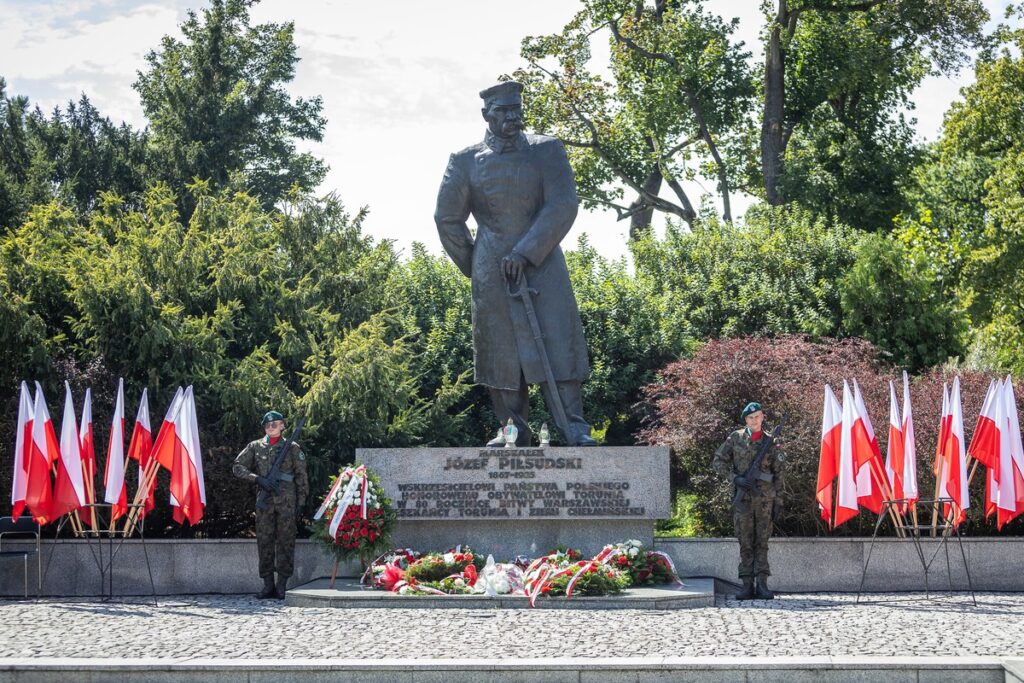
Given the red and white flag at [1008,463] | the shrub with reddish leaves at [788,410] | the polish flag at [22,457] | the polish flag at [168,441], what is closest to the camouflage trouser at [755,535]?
the red and white flag at [1008,463]

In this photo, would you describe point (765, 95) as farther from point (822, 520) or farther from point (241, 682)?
point (241, 682)

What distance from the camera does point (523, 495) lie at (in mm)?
12719

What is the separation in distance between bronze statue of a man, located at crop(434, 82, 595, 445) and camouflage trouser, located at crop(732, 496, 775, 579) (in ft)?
5.45

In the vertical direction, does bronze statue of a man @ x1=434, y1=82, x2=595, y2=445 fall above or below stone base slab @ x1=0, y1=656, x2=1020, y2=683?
above

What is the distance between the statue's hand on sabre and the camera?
505 inches

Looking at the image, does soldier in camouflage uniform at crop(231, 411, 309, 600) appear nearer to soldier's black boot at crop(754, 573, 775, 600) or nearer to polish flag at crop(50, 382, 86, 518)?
polish flag at crop(50, 382, 86, 518)

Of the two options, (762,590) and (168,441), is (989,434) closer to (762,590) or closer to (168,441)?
(762,590)

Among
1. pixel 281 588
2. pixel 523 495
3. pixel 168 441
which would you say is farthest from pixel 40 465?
pixel 523 495

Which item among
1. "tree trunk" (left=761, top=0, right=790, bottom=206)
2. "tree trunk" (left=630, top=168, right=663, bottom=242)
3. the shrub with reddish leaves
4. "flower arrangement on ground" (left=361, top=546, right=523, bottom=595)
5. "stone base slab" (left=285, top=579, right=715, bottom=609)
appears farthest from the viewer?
"tree trunk" (left=630, top=168, right=663, bottom=242)

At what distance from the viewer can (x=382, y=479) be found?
1291 cm

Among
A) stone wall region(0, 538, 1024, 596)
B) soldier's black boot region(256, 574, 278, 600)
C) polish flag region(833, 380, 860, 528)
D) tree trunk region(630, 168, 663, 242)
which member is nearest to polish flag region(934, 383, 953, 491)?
polish flag region(833, 380, 860, 528)

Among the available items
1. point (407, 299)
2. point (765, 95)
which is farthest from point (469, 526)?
point (765, 95)

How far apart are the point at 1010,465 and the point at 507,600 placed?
4.77 metres

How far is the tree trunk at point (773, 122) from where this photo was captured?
101 ft
